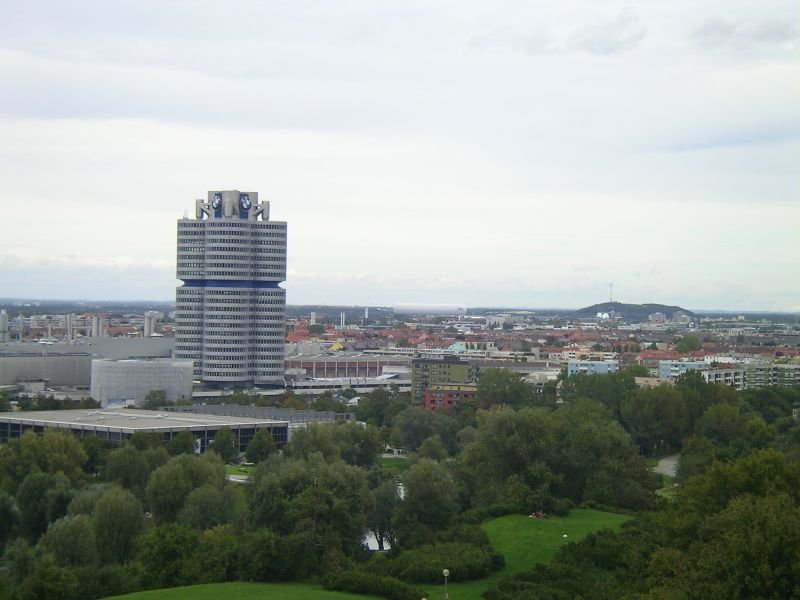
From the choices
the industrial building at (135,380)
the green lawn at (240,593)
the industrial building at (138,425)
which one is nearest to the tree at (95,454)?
the industrial building at (138,425)

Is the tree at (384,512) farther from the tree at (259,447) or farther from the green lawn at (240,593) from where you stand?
the tree at (259,447)

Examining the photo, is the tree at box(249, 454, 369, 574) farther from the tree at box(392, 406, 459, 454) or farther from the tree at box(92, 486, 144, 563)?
the tree at box(392, 406, 459, 454)

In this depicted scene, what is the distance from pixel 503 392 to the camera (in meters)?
93.9

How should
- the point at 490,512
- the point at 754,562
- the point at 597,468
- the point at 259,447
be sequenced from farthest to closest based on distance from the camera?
1. the point at 259,447
2. the point at 597,468
3. the point at 490,512
4. the point at 754,562

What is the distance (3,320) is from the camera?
169000 millimetres

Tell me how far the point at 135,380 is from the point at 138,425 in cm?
2970

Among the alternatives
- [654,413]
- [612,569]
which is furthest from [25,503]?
[654,413]

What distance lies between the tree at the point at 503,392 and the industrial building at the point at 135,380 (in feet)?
78.2

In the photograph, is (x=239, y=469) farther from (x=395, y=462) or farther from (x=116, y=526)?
(x=116, y=526)

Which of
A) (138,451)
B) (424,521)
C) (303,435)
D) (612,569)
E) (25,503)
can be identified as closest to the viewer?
(612,569)

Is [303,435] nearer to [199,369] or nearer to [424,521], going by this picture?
[424,521]

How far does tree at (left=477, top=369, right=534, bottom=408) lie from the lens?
93062mm

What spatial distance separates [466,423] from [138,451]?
26.4 meters

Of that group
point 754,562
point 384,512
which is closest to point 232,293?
point 384,512
